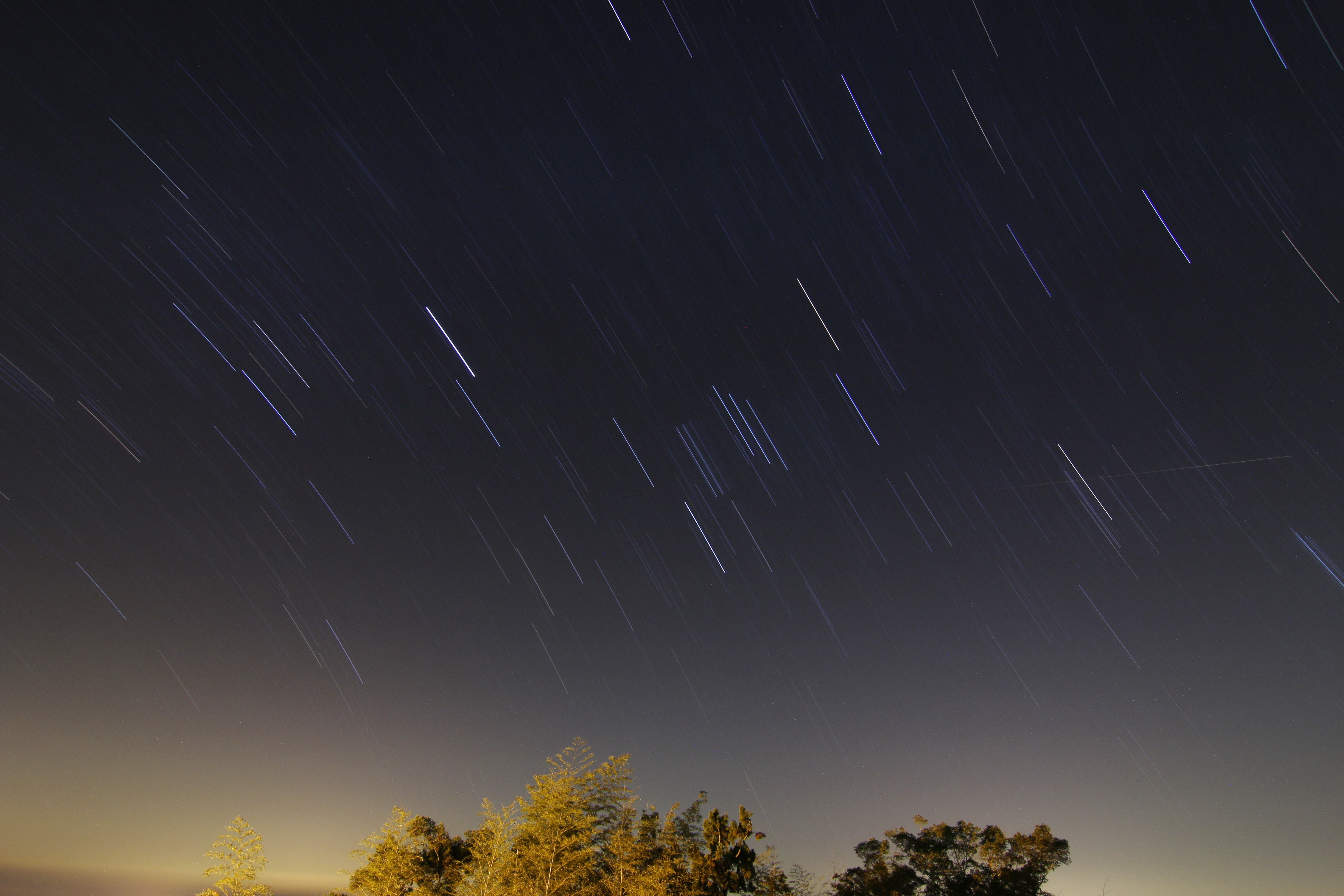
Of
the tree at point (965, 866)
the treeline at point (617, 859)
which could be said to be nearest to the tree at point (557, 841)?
the treeline at point (617, 859)

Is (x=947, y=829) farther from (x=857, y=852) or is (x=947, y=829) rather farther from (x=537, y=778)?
(x=537, y=778)

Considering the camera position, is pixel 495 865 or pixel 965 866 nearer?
pixel 495 865

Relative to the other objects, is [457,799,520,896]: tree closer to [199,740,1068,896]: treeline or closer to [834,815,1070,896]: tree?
[199,740,1068,896]: treeline

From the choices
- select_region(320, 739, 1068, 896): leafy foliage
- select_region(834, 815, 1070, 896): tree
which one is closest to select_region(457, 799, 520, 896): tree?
select_region(320, 739, 1068, 896): leafy foliage

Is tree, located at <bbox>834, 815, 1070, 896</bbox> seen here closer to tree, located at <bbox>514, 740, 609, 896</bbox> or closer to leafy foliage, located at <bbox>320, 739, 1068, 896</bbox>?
leafy foliage, located at <bbox>320, 739, 1068, 896</bbox>

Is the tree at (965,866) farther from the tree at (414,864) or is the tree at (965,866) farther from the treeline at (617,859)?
the tree at (414,864)

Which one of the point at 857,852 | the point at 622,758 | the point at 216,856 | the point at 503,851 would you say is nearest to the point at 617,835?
the point at 622,758

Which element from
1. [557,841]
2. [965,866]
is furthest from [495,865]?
[965,866]

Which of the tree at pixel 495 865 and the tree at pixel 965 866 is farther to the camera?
the tree at pixel 965 866

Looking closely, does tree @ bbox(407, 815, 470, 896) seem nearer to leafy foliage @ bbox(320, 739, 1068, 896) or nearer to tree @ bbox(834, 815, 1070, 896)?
leafy foliage @ bbox(320, 739, 1068, 896)

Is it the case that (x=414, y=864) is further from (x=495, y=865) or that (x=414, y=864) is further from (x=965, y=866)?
(x=965, y=866)

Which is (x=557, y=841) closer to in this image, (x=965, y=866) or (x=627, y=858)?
(x=627, y=858)

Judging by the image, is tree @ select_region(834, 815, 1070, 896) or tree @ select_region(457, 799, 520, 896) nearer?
tree @ select_region(457, 799, 520, 896)

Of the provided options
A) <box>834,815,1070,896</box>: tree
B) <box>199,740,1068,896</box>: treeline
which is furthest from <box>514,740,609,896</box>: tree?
<box>834,815,1070,896</box>: tree
